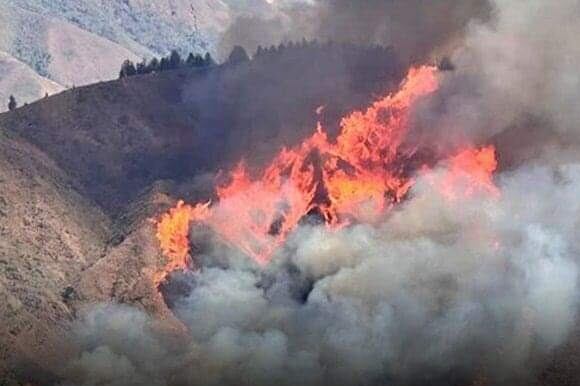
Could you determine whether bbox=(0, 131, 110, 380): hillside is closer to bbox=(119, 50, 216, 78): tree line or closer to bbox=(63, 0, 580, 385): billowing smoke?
bbox=(63, 0, 580, 385): billowing smoke

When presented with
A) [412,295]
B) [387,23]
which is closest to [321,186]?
[412,295]

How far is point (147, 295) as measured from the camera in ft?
238

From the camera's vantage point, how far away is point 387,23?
10994cm

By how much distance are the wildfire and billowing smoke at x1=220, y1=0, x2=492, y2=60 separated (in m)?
8.72

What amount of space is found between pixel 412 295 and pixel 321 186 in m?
14.2

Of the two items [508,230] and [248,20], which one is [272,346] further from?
[248,20]

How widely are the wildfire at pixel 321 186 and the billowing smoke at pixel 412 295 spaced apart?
1843 mm

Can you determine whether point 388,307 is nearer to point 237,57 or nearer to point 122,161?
point 122,161

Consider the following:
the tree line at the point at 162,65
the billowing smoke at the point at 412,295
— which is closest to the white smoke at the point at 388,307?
the billowing smoke at the point at 412,295

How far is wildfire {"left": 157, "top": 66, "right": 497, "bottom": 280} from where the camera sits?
80250mm

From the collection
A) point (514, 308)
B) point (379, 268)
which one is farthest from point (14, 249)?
point (514, 308)

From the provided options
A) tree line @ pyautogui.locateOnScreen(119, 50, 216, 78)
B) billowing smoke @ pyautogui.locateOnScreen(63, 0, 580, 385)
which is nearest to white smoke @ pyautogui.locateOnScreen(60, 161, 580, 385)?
billowing smoke @ pyautogui.locateOnScreen(63, 0, 580, 385)

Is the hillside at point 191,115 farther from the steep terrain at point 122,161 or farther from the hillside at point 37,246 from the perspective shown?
the hillside at point 37,246

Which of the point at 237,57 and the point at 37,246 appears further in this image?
the point at 237,57
